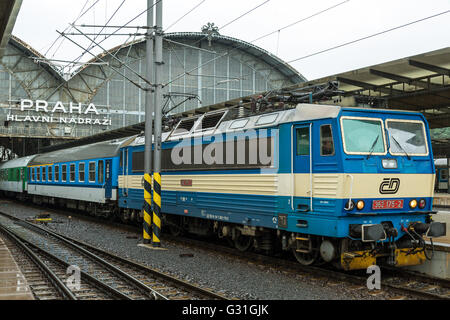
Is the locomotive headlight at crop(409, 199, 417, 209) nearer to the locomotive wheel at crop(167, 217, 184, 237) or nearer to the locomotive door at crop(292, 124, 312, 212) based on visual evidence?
the locomotive door at crop(292, 124, 312, 212)

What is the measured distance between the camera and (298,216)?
10172 millimetres

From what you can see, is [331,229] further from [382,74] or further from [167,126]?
[167,126]

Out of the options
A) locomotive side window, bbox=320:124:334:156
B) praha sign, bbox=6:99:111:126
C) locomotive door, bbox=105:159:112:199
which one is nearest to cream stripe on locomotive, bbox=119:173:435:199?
locomotive side window, bbox=320:124:334:156

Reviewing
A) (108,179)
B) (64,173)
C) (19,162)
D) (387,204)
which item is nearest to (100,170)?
(108,179)

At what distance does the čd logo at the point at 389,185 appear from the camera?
9.67m

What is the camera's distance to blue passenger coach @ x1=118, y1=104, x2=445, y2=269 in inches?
370

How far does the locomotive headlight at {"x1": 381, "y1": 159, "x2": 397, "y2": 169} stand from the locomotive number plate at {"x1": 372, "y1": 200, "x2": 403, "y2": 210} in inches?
26.7

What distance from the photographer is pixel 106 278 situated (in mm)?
10281

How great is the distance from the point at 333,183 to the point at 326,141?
0.86m

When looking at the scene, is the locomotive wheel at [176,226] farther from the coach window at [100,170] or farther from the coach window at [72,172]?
the coach window at [72,172]

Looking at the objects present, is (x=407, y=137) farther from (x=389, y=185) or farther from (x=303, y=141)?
(x=303, y=141)

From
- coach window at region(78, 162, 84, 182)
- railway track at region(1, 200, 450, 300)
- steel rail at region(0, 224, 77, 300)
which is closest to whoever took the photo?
railway track at region(1, 200, 450, 300)
